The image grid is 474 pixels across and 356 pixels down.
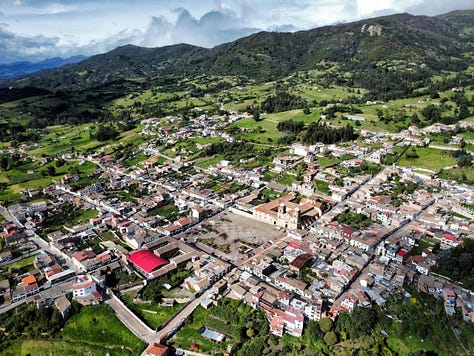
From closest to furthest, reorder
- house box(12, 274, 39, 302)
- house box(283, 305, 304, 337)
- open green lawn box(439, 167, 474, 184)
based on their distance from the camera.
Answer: house box(283, 305, 304, 337), house box(12, 274, 39, 302), open green lawn box(439, 167, 474, 184)

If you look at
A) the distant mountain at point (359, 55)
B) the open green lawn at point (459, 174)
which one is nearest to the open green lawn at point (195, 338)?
the open green lawn at point (459, 174)

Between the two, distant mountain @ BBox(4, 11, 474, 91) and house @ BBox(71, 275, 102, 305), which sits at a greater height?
distant mountain @ BBox(4, 11, 474, 91)

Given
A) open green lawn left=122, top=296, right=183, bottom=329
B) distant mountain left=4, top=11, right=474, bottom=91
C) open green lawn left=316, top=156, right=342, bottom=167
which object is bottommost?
open green lawn left=122, top=296, right=183, bottom=329

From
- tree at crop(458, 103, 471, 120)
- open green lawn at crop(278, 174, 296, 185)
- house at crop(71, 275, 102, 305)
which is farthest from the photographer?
tree at crop(458, 103, 471, 120)

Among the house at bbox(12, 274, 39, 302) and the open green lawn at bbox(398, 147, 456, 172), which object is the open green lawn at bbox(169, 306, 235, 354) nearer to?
the house at bbox(12, 274, 39, 302)

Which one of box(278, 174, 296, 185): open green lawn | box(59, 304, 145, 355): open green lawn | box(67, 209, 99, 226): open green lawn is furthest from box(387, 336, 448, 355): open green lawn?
box(67, 209, 99, 226): open green lawn

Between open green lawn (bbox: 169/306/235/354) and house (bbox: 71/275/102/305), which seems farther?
house (bbox: 71/275/102/305)

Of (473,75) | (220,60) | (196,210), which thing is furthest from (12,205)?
(220,60)

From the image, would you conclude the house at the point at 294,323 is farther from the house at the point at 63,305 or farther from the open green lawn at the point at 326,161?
the open green lawn at the point at 326,161
